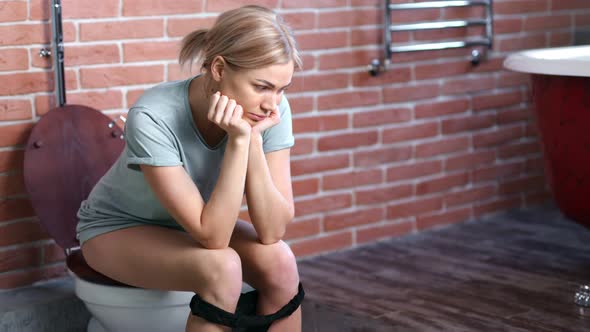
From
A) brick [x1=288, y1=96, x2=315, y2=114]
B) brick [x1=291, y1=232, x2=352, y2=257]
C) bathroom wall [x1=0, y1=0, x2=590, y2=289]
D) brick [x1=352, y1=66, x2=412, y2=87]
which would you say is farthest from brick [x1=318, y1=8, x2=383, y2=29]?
brick [x1=291, y1=232, x2=352, y2=257]

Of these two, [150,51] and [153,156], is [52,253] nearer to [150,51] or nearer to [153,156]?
[150,51]

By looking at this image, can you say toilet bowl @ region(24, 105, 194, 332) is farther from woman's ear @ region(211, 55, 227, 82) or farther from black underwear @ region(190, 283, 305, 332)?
woman's ear @ region(211, 55, 227, 82)

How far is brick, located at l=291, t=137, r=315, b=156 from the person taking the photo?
2947 mm

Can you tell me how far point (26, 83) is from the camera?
2398 mm

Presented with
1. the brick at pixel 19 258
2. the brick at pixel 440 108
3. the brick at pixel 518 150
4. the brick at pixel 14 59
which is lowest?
the brick at pixel 19 258

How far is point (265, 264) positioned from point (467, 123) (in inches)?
67.4

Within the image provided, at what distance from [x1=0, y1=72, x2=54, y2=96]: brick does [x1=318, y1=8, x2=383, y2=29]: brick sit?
3.19ft

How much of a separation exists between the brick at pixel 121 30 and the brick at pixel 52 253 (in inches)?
24.2

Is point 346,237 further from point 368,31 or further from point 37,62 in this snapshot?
point 37,62

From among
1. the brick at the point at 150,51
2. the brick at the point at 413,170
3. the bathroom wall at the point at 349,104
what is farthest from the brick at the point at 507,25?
the brick at the point at 150,51

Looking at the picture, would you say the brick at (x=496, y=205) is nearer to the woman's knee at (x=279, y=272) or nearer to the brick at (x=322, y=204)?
the brick at (x=322, y=204)

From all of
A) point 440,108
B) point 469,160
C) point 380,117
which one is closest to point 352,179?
point 380,117

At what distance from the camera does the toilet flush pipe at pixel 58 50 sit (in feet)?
7.68

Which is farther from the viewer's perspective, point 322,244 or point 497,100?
point 497,100
